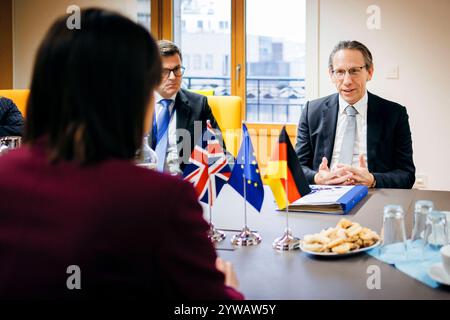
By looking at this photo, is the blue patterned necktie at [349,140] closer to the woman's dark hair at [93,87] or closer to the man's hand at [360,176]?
the man's hand at [360,176]

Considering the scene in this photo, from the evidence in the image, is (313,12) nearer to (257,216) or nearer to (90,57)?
(257,216)

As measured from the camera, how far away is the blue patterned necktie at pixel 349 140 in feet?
8.66

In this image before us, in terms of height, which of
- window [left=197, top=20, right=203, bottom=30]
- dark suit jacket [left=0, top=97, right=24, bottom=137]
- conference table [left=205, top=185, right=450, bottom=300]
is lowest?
conference table [left=205, top=185, right=450, bottom=300]

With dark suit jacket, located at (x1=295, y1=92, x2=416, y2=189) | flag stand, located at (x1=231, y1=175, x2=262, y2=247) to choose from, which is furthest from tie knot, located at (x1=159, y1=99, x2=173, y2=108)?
flag stand, located at (x1=231, y1=175, x2=262, y2=247)

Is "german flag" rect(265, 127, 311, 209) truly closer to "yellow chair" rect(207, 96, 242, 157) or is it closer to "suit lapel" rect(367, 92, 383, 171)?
"suit lapel" rect(367, 92, 383, 171)

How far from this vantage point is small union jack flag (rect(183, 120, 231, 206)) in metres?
1.68

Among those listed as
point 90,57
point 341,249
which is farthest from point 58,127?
point 341,249

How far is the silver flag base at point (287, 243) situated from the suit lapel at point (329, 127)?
1.31 m

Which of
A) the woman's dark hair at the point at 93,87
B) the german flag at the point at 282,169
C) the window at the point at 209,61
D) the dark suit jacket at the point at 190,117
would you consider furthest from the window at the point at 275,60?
the woman's dark hair at the point at 93,87

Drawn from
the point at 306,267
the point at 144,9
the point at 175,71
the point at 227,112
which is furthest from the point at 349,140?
the point at 144,9

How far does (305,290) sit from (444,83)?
11.9 feet

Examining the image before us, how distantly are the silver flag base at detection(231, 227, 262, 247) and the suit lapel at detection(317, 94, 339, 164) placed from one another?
4.14 feet

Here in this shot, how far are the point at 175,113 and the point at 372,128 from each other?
1.03 meters

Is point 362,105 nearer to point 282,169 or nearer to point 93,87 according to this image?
point 282,169
